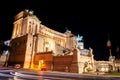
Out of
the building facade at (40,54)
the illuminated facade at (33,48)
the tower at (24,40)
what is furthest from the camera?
the tower at (24,40)

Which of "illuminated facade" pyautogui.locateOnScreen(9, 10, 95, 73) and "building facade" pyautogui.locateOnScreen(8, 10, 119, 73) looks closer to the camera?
"illuminated facade" pyautogui.locateOnScreen(9, 10, 95, 73)

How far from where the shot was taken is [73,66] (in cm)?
3697

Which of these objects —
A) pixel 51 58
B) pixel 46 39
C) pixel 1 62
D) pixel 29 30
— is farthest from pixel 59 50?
pixel 1 62

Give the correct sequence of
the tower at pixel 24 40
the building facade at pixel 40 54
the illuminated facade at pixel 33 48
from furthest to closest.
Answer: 1. the tower at pixel 24 40
2. the building facade at pixel 40 54
3. the illuminated facade at pixel 33 48

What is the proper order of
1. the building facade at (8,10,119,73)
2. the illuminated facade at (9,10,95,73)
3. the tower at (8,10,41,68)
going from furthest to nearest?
1. the tower at (8,10,41,68)
2. the building facade at (8,10,119,73)
3. the illuminated facade at (9,10,95,73)

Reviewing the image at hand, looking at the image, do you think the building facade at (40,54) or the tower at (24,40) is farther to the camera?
the tower at (24,40)

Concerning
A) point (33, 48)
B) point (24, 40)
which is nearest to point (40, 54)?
point (33, 48)

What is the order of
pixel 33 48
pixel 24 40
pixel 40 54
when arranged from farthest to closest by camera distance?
1. pixel 24 40
2. pixel 33 48
3. pixel 40 54

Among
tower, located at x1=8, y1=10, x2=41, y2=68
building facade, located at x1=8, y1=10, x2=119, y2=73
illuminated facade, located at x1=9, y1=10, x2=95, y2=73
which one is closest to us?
illuminated facade, located at x1=9, y1=10, x2=95, y2=73

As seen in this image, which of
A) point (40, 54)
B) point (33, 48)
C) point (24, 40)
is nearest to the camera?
point (40, 54)

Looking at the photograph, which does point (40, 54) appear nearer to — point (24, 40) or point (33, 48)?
point (33, 48)

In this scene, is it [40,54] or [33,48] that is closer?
[40,54]

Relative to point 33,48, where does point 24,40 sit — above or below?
above

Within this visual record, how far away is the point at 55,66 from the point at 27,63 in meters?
13.5
